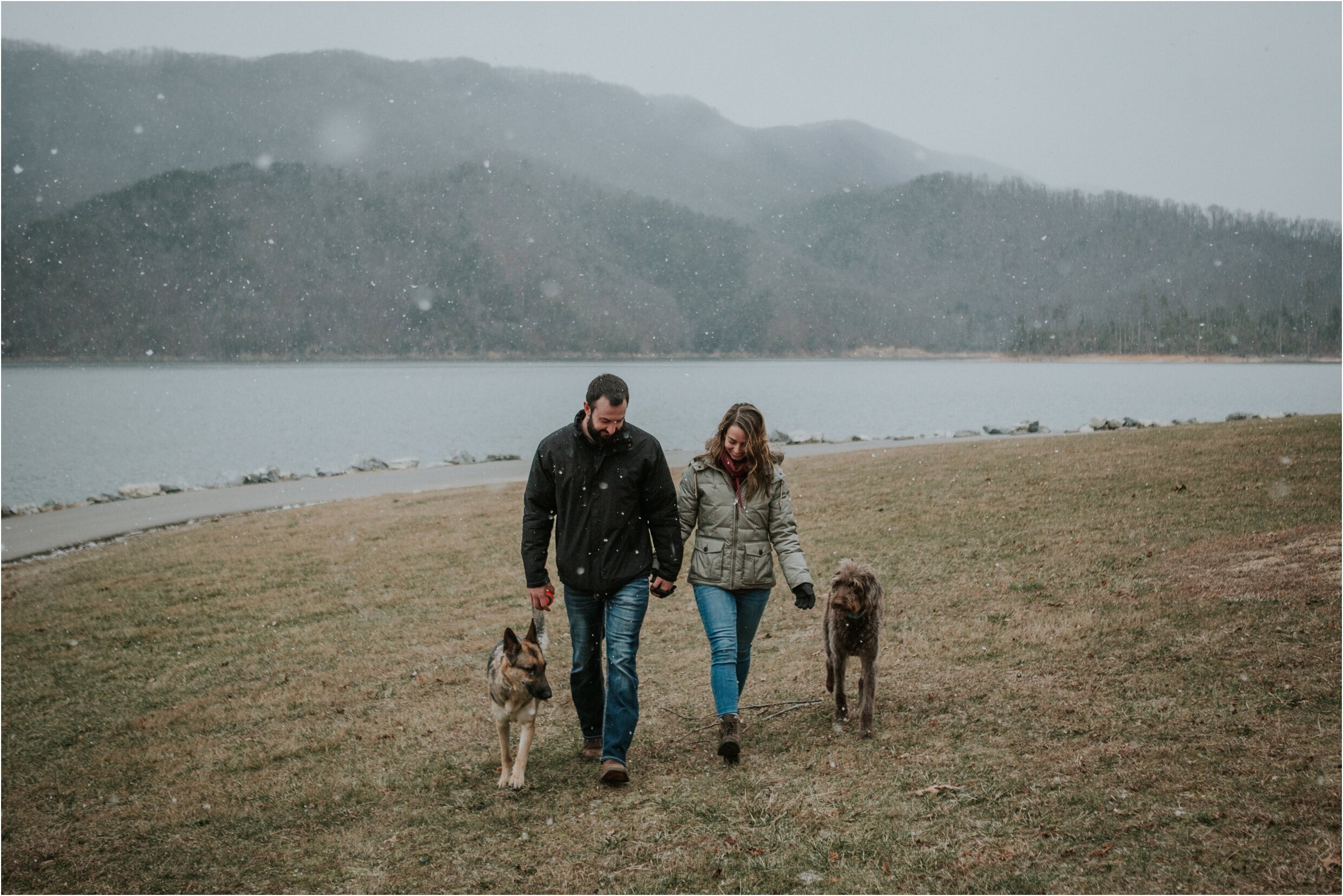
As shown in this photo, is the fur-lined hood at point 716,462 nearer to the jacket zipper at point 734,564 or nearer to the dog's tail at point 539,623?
the jacket zipper at point 734,564

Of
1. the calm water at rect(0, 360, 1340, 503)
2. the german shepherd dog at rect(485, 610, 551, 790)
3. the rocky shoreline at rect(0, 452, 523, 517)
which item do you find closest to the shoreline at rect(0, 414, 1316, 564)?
the rocky shoreline at rect(0, 452, 523, 517)

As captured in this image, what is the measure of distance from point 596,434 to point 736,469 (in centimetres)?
91

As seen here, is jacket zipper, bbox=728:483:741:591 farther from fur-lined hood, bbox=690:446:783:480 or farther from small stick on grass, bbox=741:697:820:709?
small stick on grass, bbox=741:697:820:709

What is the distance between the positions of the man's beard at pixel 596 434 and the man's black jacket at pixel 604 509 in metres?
0.04

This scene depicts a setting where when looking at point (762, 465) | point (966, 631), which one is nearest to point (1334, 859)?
point (762, 465)

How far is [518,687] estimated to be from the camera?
17.5 ft

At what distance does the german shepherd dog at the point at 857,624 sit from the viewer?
566 centimetres

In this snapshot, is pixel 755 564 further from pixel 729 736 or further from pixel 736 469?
pixel 729 736

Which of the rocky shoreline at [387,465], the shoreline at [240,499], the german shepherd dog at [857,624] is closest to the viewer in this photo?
the german shepherd dog at [857,624]

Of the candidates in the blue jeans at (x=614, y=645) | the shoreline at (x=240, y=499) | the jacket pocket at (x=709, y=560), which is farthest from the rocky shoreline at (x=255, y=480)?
the jacket pocket at (x=709, y=560)

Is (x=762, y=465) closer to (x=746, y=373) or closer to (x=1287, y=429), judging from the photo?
(x=1287, y=429)

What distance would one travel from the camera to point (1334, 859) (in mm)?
3816

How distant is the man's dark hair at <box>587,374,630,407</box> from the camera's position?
497cm

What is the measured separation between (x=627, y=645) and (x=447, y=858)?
1.55 m
